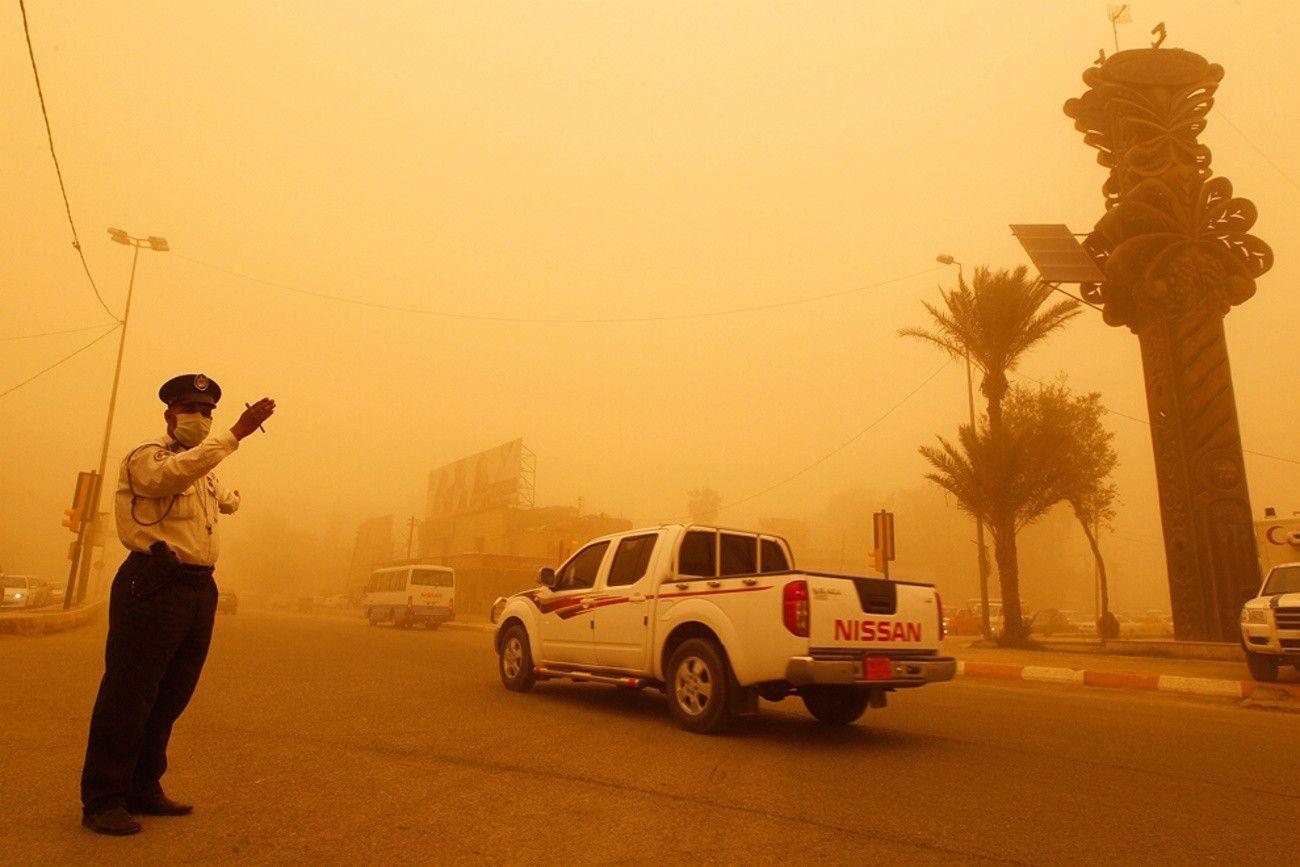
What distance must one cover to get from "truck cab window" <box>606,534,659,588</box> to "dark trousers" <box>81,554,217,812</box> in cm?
487

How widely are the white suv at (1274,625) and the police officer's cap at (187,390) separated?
47.4ft

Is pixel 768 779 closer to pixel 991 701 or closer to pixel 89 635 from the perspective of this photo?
pixel 991 701

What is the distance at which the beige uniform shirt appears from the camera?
3.79m

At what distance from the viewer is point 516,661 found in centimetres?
990

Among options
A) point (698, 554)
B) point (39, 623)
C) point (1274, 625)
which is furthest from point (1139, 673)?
point (39, 623)

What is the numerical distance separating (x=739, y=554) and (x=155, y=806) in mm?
5775

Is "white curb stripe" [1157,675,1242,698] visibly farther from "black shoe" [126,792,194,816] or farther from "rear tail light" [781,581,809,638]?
"black shoe" [126,792,194,816]

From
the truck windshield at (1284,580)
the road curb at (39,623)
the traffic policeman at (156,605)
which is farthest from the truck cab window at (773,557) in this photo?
the road curb at (39,623)

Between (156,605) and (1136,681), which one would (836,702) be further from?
(1136,681)

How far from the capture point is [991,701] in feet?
35.6

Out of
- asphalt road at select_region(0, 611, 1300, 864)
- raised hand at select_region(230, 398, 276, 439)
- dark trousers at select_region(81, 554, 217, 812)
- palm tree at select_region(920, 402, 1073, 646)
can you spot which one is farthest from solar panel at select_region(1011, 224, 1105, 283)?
dark trousers at select_region(81, 554, 217, 812)

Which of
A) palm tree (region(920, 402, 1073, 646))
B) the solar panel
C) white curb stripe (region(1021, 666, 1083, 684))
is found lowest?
white curb stripe (region(1021, 666, 1083, 684))

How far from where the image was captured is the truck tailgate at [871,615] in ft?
22.0

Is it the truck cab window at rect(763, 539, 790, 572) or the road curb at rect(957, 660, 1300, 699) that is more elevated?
the truck cab window at rect(763, 539, 790, 572)
